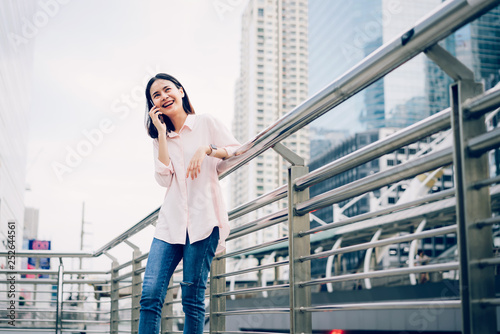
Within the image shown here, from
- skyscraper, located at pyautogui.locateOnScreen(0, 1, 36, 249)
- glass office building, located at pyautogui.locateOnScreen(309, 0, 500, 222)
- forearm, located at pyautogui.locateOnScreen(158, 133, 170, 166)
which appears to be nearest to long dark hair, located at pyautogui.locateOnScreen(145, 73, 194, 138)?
forearm, located at pyautogui.locateOnScreen(158, 133, 170, 166)

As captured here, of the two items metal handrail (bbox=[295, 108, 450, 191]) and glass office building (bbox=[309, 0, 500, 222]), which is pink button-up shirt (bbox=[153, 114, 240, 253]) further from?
glass office building (bbox=[309, 0, 500, 222])

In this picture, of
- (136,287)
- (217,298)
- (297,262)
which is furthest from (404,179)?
(136,287)

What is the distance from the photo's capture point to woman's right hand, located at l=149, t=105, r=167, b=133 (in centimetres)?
296

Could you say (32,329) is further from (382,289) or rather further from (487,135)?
(382,289)

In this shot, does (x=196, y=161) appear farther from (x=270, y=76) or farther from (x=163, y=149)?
(x=270, y=76)

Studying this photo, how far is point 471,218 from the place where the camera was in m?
1.40

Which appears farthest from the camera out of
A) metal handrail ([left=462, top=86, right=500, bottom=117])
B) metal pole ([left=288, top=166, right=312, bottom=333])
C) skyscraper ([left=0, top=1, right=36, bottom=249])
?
skyscraper ([left=0, top=1, right=36, bottom=249])

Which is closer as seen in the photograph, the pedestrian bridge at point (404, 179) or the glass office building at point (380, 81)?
the pedestrian bridge at point (404, 179)

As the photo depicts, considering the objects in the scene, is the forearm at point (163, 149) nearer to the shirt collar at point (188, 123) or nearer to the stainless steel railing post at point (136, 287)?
the shirt collar at point (188, 123)

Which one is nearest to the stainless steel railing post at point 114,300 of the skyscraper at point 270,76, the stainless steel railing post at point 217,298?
the stainless steel railing post at point 217,298

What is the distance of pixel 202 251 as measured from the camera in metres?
2.91

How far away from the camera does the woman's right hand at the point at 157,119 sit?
9.71ft

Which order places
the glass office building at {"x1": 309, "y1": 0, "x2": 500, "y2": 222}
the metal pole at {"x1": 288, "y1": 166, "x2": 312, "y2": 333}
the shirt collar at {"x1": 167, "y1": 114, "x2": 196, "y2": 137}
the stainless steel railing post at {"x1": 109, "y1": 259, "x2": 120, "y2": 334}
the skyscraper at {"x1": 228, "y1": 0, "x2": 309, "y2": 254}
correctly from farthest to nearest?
the skyscraper at {"x1": 228, "y1": 0, "x2": 309, "y2": 254}, the glass office building at {"x1": 309, "y1": 0, "x2": 500, "y2": 222}, the stainless steel railing post at {"x1": 109, "y1": 259, "x2": 120, "y2": 334}, the shirt collar at {"x1": 167, "y1": 114, "x2": 196, "y2": 137}, the metal pole at {"x1": 288, "y1": 166, "x2": 312, "y2": 333}

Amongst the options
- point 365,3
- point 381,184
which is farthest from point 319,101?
point 365,3
